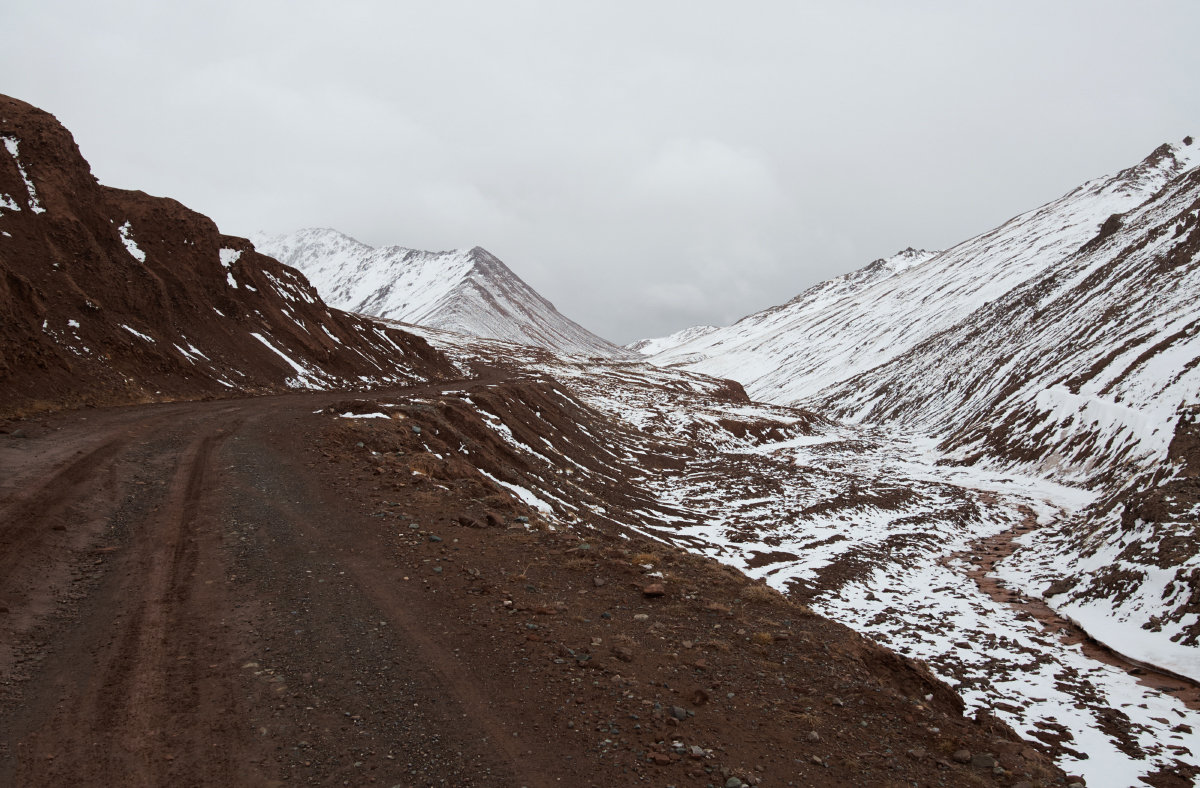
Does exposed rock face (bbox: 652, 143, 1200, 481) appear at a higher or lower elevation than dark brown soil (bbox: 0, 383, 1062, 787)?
higher

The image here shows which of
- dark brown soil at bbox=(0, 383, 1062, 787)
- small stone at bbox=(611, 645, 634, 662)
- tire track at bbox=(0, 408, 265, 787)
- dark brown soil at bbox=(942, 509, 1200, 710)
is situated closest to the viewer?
tire track at bbox=(0, 408, 265, 787)

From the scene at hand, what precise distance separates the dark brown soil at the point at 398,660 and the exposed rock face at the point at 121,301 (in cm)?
1212

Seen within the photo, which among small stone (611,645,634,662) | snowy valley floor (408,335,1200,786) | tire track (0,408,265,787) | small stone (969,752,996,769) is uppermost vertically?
snowy valley floor (408,335,1200,786)

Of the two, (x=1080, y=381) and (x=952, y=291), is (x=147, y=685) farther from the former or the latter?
(x=952, y=291)

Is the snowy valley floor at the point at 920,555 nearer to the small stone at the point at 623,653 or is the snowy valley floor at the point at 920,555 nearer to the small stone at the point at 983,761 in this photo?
the small stone at the point at 983,761

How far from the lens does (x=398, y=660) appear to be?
8281 millimetres

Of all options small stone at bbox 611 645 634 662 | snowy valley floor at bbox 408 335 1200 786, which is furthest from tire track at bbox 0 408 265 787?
snowy valley floor at bbox 408 335 1200 786

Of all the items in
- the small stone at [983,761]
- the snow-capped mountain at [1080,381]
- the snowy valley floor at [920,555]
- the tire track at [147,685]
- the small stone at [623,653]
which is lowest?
the tire track at [147,685]

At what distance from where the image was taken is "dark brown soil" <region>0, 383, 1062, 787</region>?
652 centimetres

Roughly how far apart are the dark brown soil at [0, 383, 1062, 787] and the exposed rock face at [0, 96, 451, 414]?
39.8ft

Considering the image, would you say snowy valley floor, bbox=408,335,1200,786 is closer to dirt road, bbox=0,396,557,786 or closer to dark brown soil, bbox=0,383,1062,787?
dark brown soil, bbox=0,383,1062,787

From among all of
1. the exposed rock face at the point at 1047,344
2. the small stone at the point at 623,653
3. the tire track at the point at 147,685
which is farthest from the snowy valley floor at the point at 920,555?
the tire track at the point at 147,685

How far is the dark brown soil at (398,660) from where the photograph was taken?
6.52 meters

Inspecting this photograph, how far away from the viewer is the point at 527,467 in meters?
28.6
